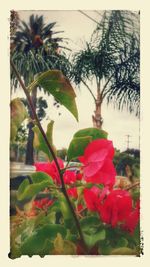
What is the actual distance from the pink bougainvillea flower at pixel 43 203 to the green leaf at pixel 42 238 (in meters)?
0.09

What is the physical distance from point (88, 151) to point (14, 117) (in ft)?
0.60

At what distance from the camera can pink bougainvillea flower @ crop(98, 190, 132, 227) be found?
108 cm

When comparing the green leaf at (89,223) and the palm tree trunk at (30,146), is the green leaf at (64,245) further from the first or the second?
the palm tree trunk at (30,146)

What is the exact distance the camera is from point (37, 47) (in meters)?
1.44

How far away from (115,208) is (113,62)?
523mm

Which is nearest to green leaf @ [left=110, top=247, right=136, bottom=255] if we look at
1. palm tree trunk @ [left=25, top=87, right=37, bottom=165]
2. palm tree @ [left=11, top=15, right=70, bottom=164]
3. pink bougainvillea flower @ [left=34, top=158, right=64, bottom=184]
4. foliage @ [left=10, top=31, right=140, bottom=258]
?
foliage @ [left=10, top=31, right=140, bottom=258]

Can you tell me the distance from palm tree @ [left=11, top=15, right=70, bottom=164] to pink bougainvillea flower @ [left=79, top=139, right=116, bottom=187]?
15.9 inches

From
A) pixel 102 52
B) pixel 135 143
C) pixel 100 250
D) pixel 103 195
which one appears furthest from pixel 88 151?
pixel 102 52

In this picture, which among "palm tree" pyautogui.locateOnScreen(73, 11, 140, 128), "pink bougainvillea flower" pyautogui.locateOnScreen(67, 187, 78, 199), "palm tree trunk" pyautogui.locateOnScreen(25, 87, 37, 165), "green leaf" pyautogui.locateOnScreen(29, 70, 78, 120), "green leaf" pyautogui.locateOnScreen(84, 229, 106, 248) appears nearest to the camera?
"green leaf" pyautogui.locateOnScreen(29, 70, 78, 120)

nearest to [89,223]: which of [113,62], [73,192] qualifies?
[73,192]

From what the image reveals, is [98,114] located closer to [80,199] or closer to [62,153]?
[62,153]

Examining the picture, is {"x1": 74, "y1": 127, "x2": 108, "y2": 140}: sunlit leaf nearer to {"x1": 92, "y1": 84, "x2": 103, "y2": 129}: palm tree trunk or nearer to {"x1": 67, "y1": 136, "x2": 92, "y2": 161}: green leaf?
{"x1": 67, "y1": 136, "x2": 92, "y2": 161}: green leaf

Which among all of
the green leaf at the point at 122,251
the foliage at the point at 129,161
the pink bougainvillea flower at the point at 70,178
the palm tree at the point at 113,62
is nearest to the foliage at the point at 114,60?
the palm tree at the point at 113,62

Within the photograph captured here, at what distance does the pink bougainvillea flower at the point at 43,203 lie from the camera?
1.24m
